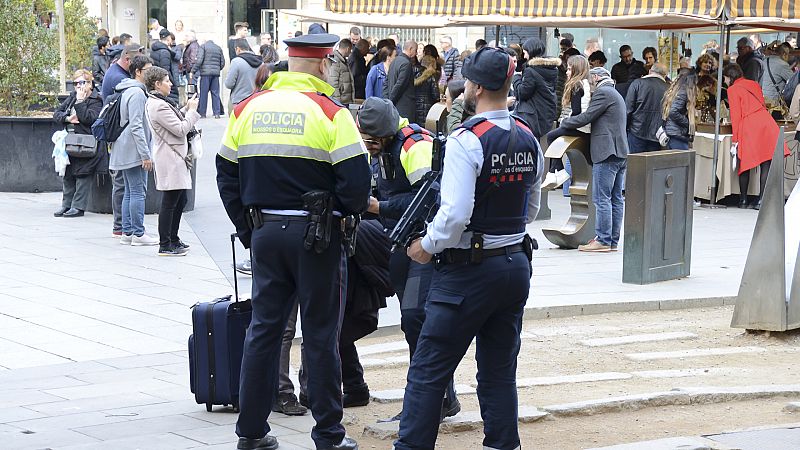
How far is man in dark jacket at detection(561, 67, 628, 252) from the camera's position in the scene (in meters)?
11.4

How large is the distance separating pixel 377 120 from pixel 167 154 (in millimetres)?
5520

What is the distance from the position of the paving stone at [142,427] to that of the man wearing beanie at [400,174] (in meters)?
1.16

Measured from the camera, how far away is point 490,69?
4840 mm

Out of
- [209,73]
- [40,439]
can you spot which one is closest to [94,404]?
[40,439]

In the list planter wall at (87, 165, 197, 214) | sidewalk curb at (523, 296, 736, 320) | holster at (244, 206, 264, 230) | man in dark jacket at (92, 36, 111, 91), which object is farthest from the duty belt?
man in dark jacket at (92, 36, 111, 91)

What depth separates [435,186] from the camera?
5.10 metres

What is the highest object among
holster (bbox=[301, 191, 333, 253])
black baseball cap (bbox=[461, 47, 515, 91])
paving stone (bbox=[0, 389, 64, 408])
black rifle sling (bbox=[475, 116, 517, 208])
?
black baseball cap (bbox=[461, 47, 515, 91])

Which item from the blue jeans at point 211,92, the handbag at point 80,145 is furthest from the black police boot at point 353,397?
the blue jeans at point 211,92

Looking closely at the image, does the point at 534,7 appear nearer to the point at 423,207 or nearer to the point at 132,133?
the point at 132,133

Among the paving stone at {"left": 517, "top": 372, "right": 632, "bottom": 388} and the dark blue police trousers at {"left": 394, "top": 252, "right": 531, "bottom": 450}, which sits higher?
the dark blue police trousers at {"left": 394, "top": 252, "right": 531, "bottom": 450}

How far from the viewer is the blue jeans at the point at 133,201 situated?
36.7ft

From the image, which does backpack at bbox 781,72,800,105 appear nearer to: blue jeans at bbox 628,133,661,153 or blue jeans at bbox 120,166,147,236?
blue jeans at bbox 628,133,661,153

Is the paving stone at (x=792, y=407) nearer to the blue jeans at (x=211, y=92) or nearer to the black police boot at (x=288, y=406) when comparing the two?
the black police boot at (x=288, y=406)

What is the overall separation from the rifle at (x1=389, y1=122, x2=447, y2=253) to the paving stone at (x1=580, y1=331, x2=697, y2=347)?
10.8 feet
